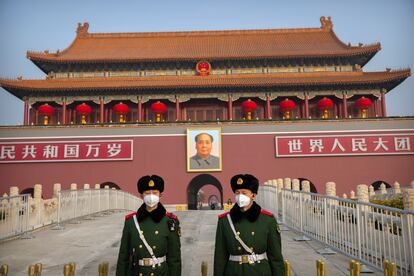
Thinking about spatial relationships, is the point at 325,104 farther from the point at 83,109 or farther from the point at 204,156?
the point at 83,109

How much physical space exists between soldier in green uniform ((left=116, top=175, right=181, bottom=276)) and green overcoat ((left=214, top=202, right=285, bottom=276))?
42cm

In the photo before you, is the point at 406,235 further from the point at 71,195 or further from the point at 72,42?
the point at 72,42

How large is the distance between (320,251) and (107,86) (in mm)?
16710

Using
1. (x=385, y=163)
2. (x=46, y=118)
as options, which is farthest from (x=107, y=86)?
(x=385, y=163)

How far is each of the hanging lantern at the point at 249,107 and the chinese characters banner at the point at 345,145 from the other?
2788mm

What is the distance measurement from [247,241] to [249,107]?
18265 mm

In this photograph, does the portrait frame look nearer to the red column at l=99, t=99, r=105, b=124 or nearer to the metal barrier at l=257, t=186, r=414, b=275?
the red column at l=99, t=99, r=105, b=124

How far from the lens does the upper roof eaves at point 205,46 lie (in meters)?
22.0

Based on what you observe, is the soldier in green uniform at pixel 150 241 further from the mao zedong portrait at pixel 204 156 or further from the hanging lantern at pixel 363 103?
the hanging lantern at pixel 363 103

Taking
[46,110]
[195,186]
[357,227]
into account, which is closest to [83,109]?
[46,110]

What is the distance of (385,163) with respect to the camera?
18375 mm

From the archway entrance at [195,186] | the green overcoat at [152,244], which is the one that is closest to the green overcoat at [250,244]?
the green overcoat at [152,244]

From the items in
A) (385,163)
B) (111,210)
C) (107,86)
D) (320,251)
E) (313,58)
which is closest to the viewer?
(320,251)

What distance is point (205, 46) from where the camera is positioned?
79.7 feet
